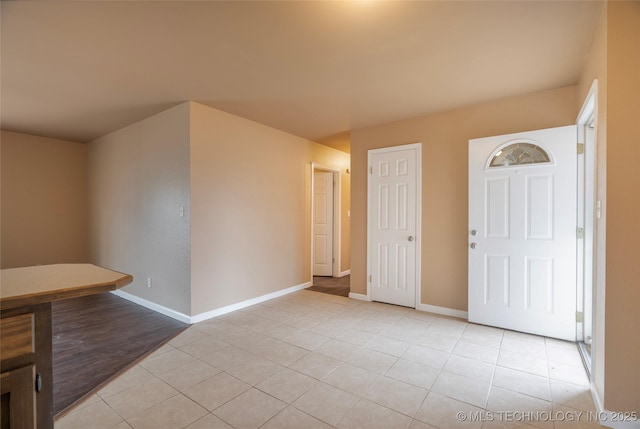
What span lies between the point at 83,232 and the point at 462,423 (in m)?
6.54

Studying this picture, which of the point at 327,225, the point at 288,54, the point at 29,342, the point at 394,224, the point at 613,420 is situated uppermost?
the point at 288,54

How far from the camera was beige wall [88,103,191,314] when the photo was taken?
11.3 feet

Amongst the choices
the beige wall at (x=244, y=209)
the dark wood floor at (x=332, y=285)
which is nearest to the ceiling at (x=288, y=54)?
the beige wall at (x=244, y=209)

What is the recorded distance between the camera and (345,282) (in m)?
5.48

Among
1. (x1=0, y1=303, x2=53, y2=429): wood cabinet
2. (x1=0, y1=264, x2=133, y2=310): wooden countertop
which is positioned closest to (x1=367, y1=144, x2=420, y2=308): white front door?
(x1=0, y1=264, x2=133, y2=310): wooden countertop

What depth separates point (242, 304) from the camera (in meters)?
3.88

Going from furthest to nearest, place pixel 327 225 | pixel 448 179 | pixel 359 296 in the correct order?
pixel 327 225 < pixel 359 296 < pixel 448 179

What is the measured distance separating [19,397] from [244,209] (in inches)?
122

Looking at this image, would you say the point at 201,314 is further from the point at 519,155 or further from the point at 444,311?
the point at 519,155

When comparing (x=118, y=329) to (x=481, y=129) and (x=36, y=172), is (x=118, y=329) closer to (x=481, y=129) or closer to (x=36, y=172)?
(x=36, y=172)

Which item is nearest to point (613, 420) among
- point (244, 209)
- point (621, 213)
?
point (621, 213)

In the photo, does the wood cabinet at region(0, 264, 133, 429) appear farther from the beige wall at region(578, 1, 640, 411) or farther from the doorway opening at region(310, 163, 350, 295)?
the doorway opening at region(310, 163, 350, 295)

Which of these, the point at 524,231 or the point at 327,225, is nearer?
the point at 524,231

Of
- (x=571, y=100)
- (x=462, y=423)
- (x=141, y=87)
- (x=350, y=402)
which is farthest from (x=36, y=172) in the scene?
(x=571, y=100)
